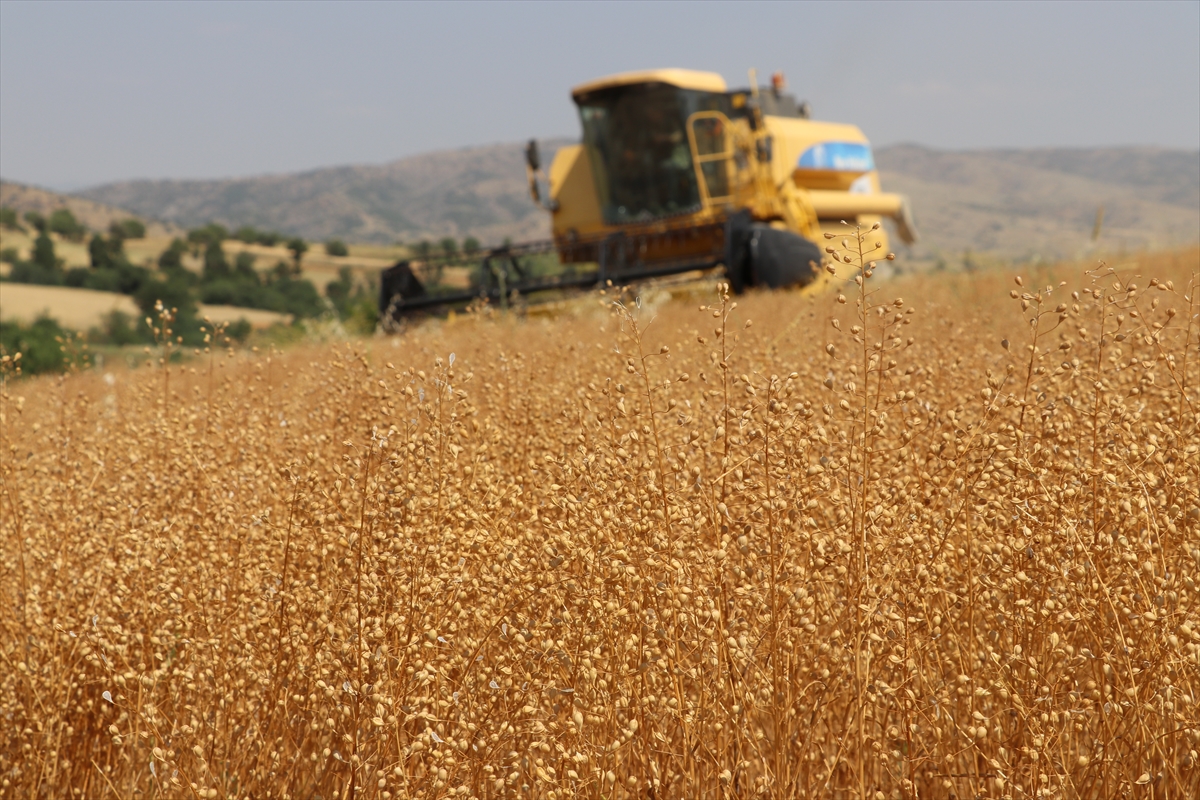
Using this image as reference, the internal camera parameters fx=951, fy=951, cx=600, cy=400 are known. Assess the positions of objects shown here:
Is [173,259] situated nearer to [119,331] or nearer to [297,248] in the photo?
[297,248]

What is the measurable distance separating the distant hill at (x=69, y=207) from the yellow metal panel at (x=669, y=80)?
59688 mm

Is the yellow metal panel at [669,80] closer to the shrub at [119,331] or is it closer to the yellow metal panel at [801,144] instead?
the yellow metal panel at [801,144]

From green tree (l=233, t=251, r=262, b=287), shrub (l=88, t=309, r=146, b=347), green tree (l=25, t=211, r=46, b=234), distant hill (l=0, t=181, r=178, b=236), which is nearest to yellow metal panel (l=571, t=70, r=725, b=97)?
shrub (l=88, t=309, r=146, b=347)

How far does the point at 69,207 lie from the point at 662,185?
98.1m

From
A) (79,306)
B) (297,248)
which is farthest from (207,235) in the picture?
(79,306)

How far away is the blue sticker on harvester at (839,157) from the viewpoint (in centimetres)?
1190

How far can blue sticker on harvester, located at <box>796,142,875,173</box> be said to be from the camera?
1190 cm

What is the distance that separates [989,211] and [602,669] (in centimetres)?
20531

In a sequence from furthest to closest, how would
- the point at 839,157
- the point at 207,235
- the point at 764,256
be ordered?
the point at 207,235
the point at 839,157
the point at 764,256

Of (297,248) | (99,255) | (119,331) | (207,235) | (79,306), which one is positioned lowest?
(119,331)

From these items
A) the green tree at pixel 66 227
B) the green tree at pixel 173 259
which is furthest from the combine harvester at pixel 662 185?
the green tree at pixel 66 227

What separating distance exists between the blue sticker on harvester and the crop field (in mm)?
10083

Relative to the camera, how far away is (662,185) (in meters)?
11.3

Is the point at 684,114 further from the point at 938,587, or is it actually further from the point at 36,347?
the point at 938,587
